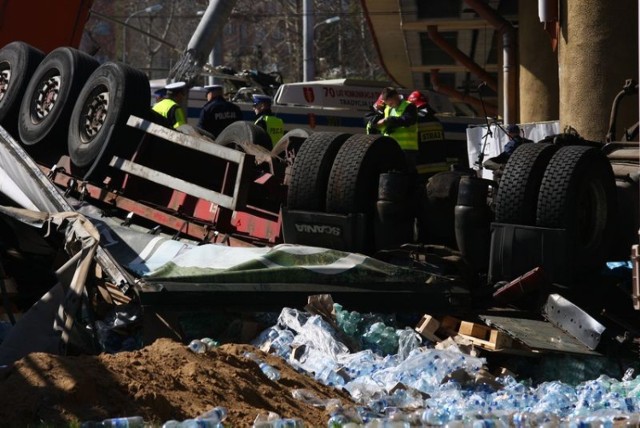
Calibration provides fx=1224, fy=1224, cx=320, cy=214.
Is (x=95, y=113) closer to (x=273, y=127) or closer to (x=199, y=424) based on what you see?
(x=273, y=127)

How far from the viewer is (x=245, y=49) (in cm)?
6562

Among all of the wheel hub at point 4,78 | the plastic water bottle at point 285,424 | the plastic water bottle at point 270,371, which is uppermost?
the wheel hub at point 4,78

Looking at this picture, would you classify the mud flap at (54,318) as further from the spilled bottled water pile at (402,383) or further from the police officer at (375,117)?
the police officer at (375,117)

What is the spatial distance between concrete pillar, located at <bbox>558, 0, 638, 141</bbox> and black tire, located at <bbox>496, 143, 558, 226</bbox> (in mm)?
6390

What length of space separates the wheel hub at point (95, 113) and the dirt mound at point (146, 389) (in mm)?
4609

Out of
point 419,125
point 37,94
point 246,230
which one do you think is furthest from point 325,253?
point 419,125

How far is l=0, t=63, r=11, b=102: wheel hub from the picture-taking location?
37.6ft

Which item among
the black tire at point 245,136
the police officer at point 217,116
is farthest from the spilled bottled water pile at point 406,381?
the police officer at point 217,116

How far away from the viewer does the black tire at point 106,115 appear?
33.2 feet

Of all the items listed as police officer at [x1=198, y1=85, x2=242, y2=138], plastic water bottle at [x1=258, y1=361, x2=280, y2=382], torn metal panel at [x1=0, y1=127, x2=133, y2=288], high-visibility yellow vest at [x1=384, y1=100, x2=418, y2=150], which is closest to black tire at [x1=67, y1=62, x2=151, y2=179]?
torn metal panel at [x1=0, y1=127, x2=133, y2=288]

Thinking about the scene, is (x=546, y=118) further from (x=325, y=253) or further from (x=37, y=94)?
(x=325, y=253)

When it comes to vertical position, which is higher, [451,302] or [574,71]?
[574,71]

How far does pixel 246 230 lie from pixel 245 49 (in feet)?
187

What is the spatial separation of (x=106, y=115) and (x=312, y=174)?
95.2 inches
